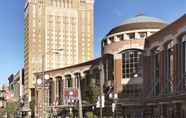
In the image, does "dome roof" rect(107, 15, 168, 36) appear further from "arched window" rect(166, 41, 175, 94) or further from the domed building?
"arched window" rect(166, 41, 175, 94)

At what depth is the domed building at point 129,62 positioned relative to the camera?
85.0 m

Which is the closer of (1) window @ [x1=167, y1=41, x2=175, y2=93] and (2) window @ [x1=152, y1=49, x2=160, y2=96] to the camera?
(1) window @ [x1=167, y1=41, x2=175, y2=93]

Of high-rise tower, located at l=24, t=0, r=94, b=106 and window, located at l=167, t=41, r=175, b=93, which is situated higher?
high-rise tower, located at l=24, t=0, r=94, b=106

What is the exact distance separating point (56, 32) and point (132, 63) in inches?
3823

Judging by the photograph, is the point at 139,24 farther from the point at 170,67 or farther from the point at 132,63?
the point at 170,67

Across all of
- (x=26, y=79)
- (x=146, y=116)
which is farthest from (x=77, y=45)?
(x=146, y=116)

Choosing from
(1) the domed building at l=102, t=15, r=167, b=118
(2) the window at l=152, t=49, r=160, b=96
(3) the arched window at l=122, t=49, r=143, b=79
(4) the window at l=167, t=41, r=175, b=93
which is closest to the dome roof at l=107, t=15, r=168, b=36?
(1) the domed building at l=102, t=15, r=167, b=118

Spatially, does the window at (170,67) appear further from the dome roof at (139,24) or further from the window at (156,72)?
the dome roof at (139,24)

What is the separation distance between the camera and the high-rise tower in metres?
175

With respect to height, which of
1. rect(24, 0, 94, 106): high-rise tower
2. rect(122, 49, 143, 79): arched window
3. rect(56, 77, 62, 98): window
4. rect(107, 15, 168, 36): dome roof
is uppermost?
rect(24, 0, 94, 106): high-rise tower

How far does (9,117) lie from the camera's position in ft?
415

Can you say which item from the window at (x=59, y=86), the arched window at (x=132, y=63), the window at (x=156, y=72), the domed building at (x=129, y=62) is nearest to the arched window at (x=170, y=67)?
the window at (x=156, y=72)

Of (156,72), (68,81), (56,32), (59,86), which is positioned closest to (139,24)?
(156,72)

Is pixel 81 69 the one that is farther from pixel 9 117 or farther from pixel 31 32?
pixel 31 32
